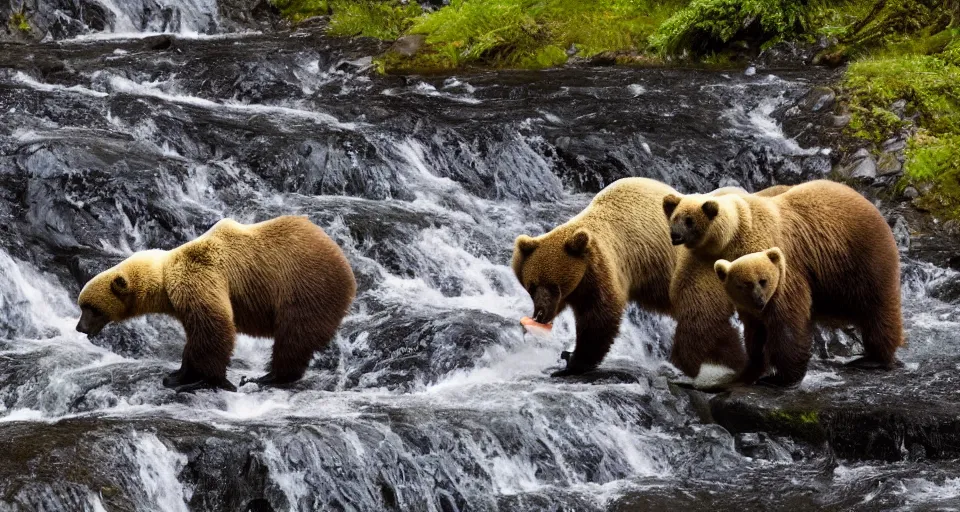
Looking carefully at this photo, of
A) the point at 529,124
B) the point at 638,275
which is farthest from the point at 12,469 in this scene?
the point at 529,124

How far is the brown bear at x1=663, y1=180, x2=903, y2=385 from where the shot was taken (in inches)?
367

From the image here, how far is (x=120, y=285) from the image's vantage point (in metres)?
9.65

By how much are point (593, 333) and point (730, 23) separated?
1172 centimetres

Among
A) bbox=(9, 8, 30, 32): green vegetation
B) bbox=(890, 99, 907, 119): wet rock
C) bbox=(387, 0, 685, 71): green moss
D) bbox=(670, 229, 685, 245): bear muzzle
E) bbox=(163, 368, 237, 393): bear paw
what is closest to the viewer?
bbox=(670, 229, 685, 245): bear muzzle

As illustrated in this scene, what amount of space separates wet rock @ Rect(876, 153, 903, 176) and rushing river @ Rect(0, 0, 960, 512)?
653 mm

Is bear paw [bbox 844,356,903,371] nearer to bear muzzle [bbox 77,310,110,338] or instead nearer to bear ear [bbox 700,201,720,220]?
bear ear [bbox 700,201,720,220]

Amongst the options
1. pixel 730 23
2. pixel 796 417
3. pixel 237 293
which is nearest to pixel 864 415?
pixel 796 417

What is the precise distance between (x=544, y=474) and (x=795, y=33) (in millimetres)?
13615

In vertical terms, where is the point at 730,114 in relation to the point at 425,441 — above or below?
above

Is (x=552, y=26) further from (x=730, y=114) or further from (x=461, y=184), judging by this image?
(x=461, y=184)

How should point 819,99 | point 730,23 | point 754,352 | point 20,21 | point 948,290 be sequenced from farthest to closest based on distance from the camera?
1. point 20,21
2. point 730,23
3. point 819,99
4. point 948,290
5. point 754,352

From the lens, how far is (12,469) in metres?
7.75

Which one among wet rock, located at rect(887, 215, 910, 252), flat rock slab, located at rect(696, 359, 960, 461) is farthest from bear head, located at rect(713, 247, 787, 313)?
wet rock, located at rect(887, 215, 910, 252)

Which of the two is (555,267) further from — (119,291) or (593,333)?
(119,291)
